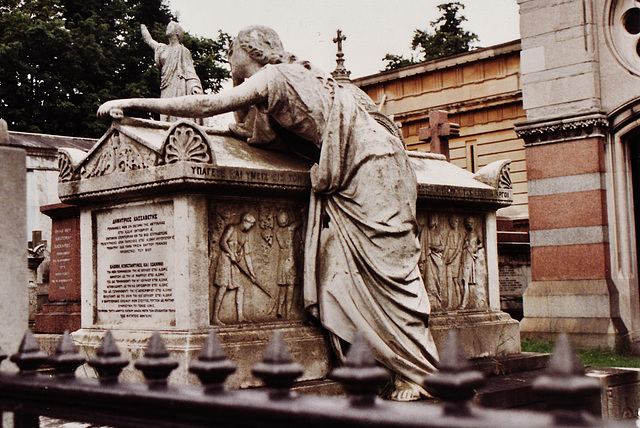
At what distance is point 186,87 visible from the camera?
60.6 feet

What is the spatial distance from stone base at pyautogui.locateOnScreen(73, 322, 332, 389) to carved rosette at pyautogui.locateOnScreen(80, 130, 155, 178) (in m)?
1.18

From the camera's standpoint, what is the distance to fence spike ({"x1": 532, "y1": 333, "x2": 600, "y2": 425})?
1337 millimetres

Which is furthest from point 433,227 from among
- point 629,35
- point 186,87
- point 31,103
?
point 31,103

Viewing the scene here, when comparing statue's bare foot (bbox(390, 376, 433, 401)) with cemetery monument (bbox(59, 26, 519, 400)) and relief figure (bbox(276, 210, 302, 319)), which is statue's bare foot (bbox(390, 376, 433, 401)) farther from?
relief figure (bbox(276, 210, 302, 319))

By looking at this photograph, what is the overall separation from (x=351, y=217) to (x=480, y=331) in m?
2.17

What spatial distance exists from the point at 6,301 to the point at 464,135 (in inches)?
803

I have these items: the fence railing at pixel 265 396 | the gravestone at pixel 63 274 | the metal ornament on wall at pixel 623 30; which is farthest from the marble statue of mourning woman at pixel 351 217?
the metal ornament on wall at pixel 623 30

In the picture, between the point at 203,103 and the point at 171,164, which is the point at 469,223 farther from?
the point at 171,164

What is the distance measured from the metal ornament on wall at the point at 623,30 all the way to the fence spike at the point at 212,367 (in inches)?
423

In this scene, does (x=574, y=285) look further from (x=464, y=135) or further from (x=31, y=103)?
(x=31, y=103)

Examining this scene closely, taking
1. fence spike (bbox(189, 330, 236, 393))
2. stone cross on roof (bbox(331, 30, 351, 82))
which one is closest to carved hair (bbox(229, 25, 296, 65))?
fence spike (bbox(189, 330, 236, 393))

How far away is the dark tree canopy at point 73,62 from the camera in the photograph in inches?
1211

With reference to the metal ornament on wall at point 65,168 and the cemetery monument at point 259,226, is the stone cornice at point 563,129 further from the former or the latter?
the metal ornament on wall at point 65,168

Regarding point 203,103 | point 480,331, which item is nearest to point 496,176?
point 480,331
